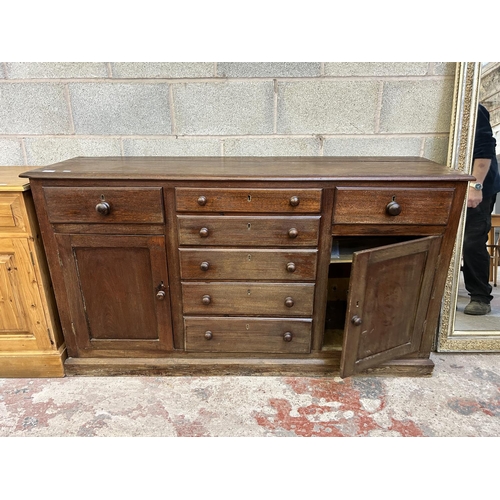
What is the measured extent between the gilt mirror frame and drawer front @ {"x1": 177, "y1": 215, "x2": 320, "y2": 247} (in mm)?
900

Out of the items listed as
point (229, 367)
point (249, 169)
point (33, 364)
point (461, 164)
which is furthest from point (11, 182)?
point (461, 164)

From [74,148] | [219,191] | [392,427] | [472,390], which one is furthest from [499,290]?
[74,148]

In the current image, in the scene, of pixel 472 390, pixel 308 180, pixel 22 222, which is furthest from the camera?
pixel 472 390

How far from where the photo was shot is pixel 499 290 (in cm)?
210

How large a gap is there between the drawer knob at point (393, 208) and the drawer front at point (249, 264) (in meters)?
0.35

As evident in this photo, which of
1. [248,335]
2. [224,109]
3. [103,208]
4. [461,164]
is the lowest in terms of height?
[248,335]

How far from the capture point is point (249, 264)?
166 centimetres

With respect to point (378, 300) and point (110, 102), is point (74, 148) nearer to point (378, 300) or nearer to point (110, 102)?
point (110, 102)

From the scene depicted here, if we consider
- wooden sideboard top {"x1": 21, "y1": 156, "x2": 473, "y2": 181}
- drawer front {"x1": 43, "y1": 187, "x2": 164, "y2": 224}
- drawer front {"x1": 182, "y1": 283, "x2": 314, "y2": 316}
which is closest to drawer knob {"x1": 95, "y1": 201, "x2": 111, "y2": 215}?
drawer front {"x1": 43, "y1": 187, "x2": 164, "y2": 224}

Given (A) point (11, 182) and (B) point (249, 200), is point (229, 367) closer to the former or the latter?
(B) point (249, 200)

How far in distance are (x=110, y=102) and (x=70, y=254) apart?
856mm

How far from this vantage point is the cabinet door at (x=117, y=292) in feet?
5.40

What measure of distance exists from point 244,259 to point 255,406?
67 cm

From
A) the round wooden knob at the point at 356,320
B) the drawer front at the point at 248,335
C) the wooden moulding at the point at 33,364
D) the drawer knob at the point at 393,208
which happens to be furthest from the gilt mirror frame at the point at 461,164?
the wooden moulding at the point at 33,364
